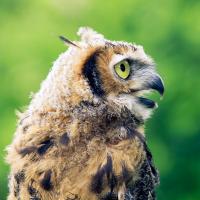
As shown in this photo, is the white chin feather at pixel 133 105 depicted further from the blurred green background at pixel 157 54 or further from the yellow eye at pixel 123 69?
the blurred green background at pixel 157 54

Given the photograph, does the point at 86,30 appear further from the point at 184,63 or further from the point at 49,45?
the point at 184,63

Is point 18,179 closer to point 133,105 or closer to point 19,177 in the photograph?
point 19,177

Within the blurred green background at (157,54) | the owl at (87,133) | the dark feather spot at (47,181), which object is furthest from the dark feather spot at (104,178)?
the blurred green background at (157,54)

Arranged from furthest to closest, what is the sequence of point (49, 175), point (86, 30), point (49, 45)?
1. point (49, 45)
2. point (86, 30)
3. point (49, 175)

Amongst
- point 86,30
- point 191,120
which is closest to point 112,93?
point 86,30

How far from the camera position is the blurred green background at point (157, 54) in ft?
22.1

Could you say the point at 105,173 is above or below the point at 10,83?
below

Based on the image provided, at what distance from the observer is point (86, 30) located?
3.07 metres

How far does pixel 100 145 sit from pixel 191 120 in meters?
4.17

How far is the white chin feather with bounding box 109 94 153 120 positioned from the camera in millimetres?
2949

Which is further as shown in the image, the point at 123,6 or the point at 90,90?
the point at 123,6

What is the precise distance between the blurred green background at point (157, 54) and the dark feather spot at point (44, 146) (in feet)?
12.2

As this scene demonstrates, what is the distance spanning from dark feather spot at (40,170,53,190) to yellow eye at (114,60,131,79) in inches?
18.0

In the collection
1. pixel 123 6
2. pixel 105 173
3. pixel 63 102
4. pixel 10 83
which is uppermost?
pixel 123 6
